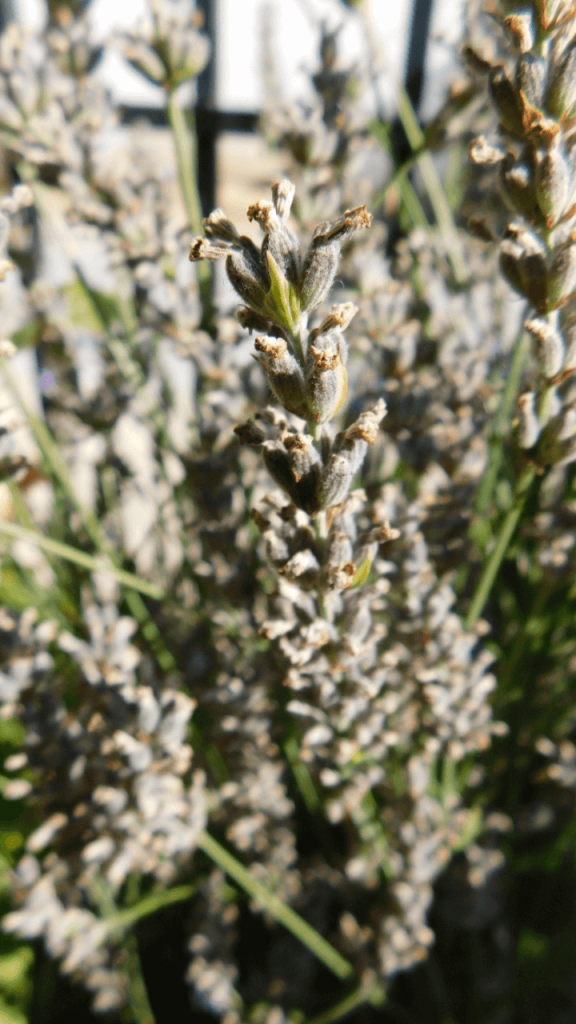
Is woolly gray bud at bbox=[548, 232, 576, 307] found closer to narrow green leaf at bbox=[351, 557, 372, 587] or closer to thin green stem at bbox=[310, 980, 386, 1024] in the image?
narrow green leaf at bbox=[351, 557, 372, 587]

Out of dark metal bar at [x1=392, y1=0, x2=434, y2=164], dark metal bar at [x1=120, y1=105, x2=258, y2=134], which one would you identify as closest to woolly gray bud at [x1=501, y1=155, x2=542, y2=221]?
dark metal bar at [x1=392, y1=0, x2=434, y2=164]

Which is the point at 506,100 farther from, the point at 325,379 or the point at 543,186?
the point at 325,379

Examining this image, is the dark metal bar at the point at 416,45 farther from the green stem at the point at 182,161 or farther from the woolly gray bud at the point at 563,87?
the woolly gray bud at the point at 563,87

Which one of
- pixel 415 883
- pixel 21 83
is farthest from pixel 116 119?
pixel 415 883

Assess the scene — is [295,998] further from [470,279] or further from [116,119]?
[116,119]

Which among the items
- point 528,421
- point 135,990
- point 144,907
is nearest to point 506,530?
point 528,421

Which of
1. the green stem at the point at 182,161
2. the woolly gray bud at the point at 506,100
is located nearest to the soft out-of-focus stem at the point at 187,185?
the green stem at the point at 182,161
